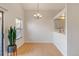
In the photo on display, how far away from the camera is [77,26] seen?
13.8 feet

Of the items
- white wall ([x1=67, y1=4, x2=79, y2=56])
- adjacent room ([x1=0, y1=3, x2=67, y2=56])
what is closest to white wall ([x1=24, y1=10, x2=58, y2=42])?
adjacent room ([x1=0, y1=3, x2=67, y2=56])

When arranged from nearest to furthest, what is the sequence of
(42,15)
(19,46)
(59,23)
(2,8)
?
(2,8) → (19,46) → (42,15) → (59,23)

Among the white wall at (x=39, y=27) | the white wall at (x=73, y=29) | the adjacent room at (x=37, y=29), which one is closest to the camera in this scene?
the white wall at (x=73, y=29)

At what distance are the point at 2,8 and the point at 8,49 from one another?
4.48 ft

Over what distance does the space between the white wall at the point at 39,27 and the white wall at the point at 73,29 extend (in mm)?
1969

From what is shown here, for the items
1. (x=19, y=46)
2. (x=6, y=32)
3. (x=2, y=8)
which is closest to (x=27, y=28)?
(x=19, y=46)

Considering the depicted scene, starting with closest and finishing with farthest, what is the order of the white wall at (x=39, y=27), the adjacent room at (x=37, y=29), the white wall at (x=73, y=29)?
the white wall at (x=73, y=29) < the adjacent room at (x=37, y=29) < the white wall at (x=39, y=27)

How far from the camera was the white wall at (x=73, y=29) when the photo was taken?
4.18 meters

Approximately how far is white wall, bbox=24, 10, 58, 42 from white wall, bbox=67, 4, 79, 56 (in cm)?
197

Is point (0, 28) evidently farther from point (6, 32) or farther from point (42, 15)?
point (42, 15)

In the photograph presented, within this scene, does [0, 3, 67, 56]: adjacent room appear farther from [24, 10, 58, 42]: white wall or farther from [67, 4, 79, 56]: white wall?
[67, 4, 79, 56]: white wall

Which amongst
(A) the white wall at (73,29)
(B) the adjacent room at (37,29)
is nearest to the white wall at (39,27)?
(B) the adjacent room at (37,29)

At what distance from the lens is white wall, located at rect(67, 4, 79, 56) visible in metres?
4.18

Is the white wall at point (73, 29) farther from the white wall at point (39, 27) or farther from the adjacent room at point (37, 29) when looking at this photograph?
the white wall at point (39, 27)
